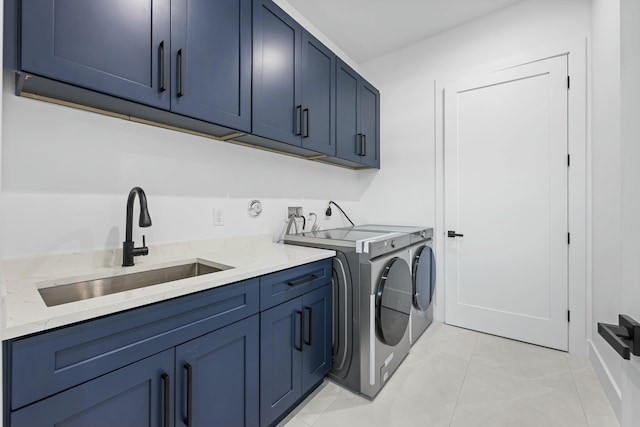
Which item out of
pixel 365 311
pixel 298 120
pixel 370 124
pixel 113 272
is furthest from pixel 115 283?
pixel 370 124

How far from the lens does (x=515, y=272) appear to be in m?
2.38

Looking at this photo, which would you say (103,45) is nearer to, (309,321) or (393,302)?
(309,321)

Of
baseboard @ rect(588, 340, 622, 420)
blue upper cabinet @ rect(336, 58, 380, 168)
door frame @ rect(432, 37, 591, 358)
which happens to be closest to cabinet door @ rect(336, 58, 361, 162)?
blue upper cabinet @ rect(336, 58, 380, 168)

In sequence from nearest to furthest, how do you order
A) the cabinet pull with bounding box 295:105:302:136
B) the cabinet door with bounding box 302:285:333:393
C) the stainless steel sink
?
the stainless steel sink → the cabinet door with bounding box 302:285:333:393 → the cabinet pull with bounding box 295:105:302:136

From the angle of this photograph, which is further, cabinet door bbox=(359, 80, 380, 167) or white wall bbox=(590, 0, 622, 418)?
cabinet door bbox=(359, 80, 380, 167)

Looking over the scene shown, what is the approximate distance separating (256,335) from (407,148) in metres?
2.42

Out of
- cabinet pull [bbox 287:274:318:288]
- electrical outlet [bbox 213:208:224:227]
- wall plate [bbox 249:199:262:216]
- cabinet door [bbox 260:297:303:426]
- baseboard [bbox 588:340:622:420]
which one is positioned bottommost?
baseboard [bbox 588:340:622:420]

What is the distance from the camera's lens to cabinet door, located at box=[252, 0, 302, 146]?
5.43ft

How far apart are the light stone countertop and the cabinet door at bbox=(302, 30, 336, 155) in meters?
0.86

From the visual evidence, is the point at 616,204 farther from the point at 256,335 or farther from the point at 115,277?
the point at 115,277

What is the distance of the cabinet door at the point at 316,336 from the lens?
5.24ft

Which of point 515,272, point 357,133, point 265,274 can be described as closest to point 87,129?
point 265,274

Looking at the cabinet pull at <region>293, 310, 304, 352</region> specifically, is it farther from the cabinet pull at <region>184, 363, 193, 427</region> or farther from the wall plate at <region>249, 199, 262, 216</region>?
the wall plate at <region>249, 199, 262, 216</region>

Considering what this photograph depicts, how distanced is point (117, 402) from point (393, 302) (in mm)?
1513
